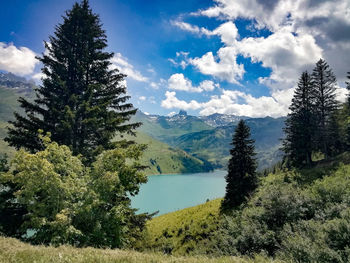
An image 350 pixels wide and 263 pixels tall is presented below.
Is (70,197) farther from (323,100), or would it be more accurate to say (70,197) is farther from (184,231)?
(323,100)

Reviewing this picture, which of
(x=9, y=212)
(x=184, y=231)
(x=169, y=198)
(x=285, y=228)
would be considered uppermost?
(x=9, y=212)

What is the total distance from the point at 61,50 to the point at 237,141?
23025mm

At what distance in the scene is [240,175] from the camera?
26656mm

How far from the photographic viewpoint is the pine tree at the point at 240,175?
26.0 metres

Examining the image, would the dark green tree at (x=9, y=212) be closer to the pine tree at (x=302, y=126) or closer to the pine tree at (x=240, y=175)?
the pine tree at (x=240, y=175)

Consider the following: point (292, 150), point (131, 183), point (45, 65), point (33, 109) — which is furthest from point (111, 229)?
point (292, 150)

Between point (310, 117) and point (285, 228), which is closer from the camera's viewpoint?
point (285, 228)

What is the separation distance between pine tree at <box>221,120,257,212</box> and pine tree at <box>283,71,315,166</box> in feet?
43.5

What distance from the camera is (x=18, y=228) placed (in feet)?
33.9

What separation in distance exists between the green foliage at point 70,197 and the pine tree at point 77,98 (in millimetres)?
3717

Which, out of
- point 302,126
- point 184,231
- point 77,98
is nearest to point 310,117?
point 302,126

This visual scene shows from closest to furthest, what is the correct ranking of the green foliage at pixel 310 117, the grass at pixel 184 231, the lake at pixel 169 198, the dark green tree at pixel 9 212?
the dark green tree at pixel 9 212 → the grass at pixel 184 231 → the green foliage at pixel 310 117 → the lake at pixel 169 198

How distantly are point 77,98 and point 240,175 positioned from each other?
2136 cm

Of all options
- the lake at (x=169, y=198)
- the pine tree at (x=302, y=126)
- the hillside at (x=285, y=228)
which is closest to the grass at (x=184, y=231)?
the hillside at (x=285, y=228)
